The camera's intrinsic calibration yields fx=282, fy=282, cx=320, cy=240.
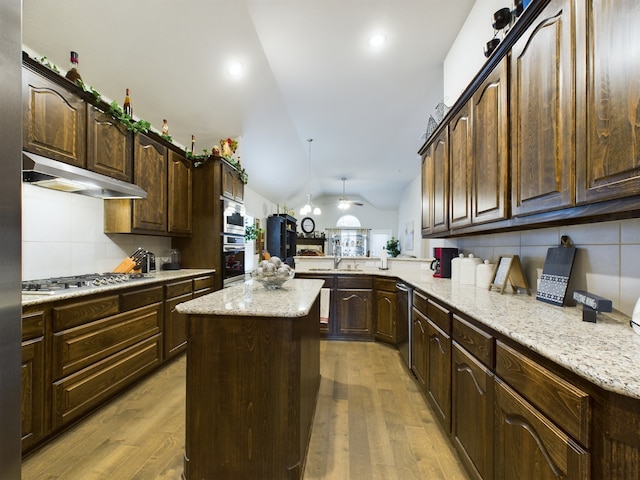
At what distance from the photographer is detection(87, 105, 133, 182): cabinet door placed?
2.24 m

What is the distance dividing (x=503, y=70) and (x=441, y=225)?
129cm

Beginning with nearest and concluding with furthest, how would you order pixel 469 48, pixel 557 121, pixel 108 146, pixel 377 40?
pixel 557 121, pixel 108 146, pixel 469 48, pixel 377 40

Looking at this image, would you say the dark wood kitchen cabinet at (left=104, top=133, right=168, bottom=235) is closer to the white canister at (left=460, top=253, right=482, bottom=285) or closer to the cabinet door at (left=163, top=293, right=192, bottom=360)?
the cabinet door at (left=163, top=293, right=192, bottom=360)

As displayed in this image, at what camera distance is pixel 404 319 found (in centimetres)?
283

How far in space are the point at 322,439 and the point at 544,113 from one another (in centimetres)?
213

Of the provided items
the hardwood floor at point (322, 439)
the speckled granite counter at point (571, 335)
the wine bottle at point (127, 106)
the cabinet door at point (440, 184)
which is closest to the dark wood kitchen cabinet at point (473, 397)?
the speckled granite counter at point (571, 335)

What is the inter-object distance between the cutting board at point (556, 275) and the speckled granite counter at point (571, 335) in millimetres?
53

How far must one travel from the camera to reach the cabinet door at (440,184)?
2.42m

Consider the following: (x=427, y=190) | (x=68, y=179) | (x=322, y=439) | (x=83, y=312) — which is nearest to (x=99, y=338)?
(x=83, y=312)

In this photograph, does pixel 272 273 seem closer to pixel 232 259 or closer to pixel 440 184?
pixel 440 184

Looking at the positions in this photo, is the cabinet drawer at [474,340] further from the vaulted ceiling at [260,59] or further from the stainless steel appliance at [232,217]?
the stainless steel appliance at [232,217]

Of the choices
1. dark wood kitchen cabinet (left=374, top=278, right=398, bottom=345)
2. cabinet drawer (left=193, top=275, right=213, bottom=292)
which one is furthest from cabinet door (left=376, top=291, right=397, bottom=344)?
cabinet drawer (left=193, top=275, right=213, bottom=292)

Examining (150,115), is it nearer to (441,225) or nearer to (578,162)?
(441,225)

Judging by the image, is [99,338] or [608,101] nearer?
[608,101]
